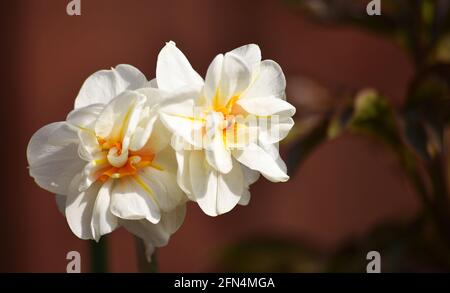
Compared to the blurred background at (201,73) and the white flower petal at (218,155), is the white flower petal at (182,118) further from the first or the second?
the blurred background at (201,73)

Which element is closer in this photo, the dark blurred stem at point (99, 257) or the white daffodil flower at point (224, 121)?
the white daffodil flower at point (224, 121)

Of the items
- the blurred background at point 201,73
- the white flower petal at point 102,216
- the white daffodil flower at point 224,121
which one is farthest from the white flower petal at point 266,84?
the blurred background at point 201,73

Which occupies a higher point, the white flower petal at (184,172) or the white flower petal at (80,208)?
the white flower petal at (184,172)

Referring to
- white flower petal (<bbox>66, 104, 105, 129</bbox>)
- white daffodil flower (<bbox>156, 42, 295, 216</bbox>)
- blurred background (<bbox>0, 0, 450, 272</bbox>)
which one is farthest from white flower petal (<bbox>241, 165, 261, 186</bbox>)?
blurred background (<bbox>0, 0, 450, 272</bbox>)

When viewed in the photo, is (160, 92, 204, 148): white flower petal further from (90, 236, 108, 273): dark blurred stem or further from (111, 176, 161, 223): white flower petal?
(90, 236, 108, 273): dark blurred stem

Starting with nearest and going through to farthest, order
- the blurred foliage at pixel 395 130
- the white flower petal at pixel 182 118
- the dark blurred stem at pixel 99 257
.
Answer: the white flower petal at pixel 182 118 → the dark blurred stem at pixel 99 257 → the blurred foliage at pixel 395 130
